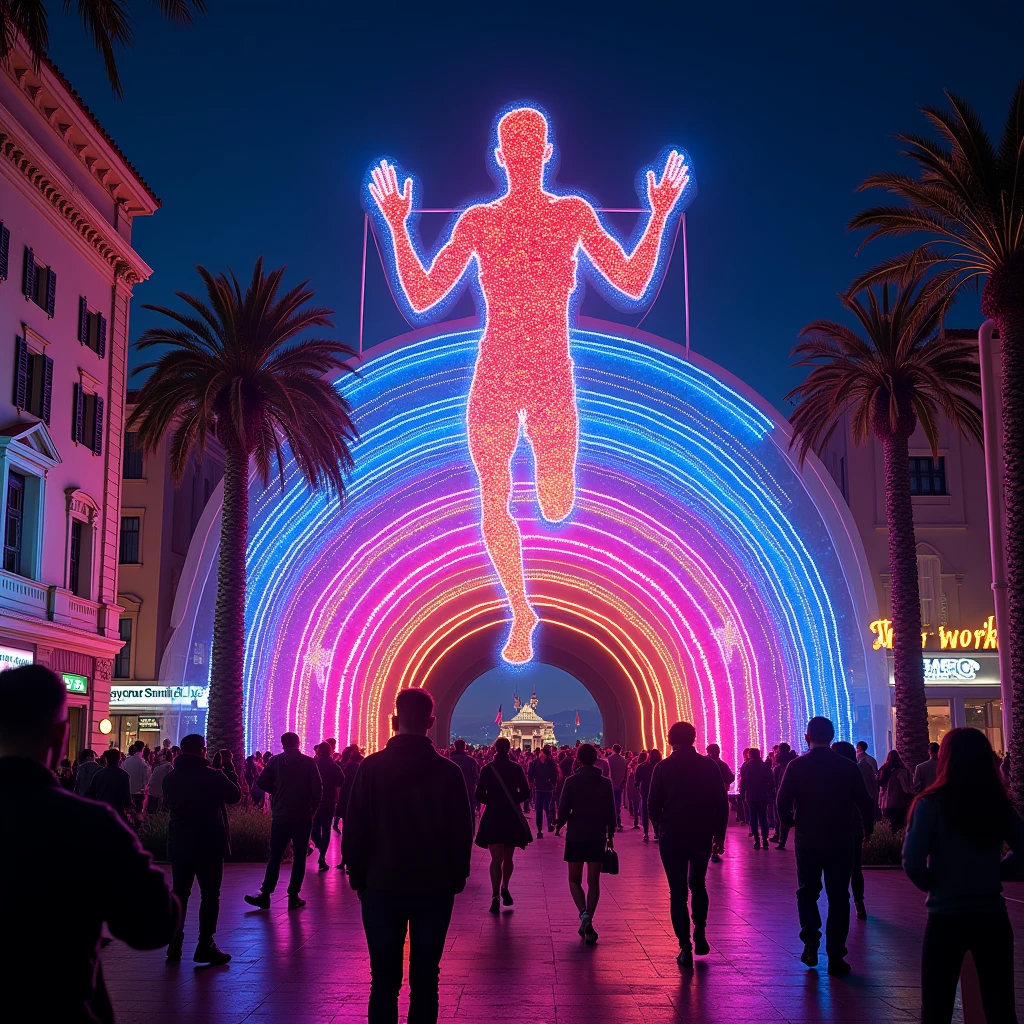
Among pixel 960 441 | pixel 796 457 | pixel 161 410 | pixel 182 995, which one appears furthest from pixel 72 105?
pixel 960 441

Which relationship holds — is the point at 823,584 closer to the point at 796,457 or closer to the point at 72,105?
the point at 796,457

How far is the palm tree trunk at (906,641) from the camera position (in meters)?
22.3

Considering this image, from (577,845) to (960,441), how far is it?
30.9 m

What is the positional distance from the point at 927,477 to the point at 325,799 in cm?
2672

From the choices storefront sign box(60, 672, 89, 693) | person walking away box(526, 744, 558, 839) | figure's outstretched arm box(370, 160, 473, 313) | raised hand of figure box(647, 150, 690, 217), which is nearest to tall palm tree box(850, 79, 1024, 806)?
raised hand of figure box(647, 150, 690, 217)

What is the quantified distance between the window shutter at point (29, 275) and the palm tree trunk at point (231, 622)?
575 centimetres

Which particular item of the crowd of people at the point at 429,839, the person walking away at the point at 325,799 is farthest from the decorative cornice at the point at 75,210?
the crowd of people at the point at 429,839

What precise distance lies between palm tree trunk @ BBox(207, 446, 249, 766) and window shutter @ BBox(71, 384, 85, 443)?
6.31 meters

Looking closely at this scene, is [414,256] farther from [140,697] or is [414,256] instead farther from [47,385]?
[140,697]

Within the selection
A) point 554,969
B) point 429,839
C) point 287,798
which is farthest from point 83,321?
point 429,839

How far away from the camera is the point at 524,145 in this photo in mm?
22609

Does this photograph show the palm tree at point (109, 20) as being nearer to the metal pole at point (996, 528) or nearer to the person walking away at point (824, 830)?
the person walking away at point (824, 830)

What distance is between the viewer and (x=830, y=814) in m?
9.45

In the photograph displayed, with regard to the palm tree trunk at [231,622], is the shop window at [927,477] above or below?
above
